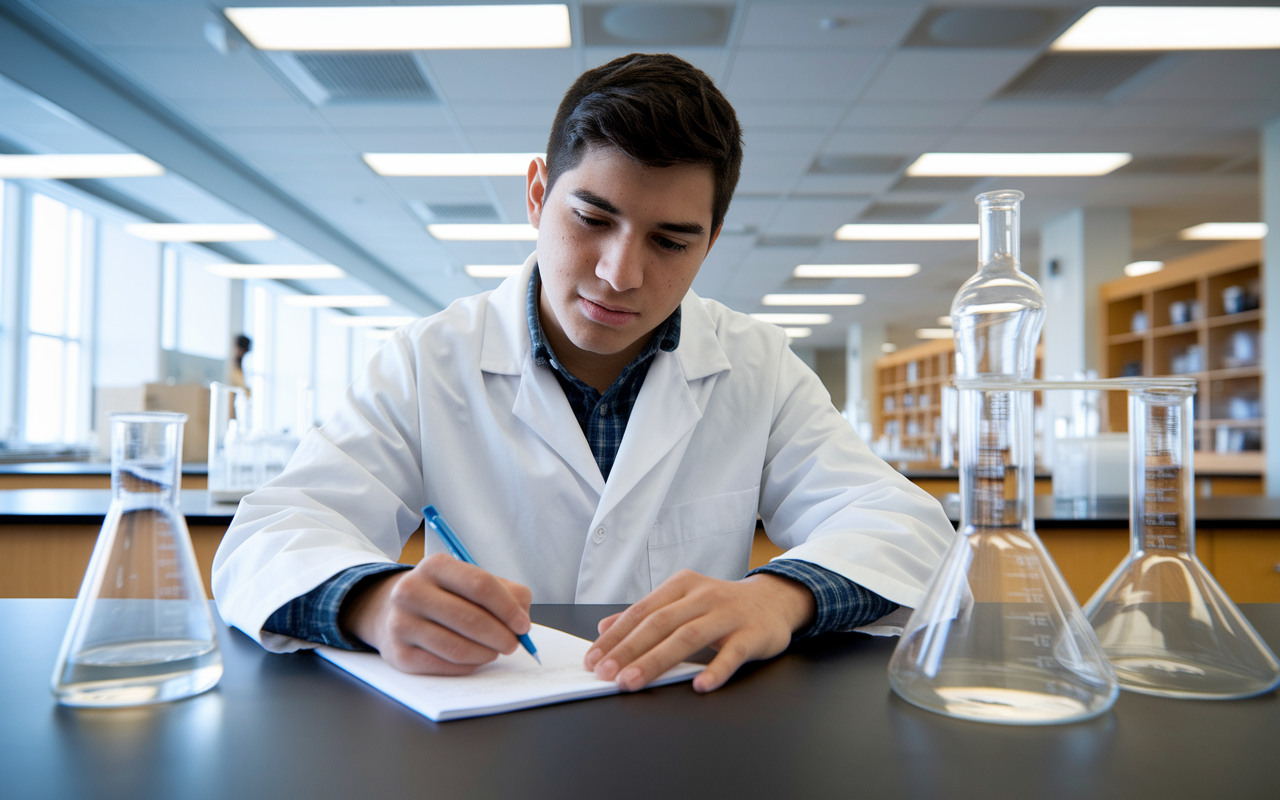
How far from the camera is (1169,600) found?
627 millimetres

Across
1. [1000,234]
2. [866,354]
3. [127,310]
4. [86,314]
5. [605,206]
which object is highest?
[866,354]

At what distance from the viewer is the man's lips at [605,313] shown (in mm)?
1154

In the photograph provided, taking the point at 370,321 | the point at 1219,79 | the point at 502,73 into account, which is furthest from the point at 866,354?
the point at 502,73

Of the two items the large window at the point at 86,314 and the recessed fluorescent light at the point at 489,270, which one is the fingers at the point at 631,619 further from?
the recessed fluorescent light at the point at 489,270

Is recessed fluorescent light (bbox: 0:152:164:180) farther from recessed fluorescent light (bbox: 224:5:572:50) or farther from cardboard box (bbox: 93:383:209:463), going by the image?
recessed fluorescent light (bbox: 224:5:572:50)

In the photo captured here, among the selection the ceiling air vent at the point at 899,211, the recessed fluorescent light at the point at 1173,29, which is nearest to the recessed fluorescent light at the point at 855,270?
the ceiling air vent at the point at 899,211

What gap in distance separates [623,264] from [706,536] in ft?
1.56

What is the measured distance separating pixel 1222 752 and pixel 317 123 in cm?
541

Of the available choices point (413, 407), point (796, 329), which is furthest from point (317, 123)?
point (796, 329)

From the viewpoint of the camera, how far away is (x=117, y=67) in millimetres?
4422

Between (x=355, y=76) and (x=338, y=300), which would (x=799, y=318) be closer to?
(x=338, y=300)

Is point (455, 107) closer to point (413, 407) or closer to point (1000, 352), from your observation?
point (413, 407)

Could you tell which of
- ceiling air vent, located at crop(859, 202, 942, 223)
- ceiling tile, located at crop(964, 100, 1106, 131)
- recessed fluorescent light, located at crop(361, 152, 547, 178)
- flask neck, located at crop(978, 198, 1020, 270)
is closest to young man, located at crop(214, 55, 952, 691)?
flask neck, located at crop(978, 198, 1020, 270)

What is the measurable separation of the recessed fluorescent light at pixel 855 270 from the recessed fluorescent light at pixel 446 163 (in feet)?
13.9
